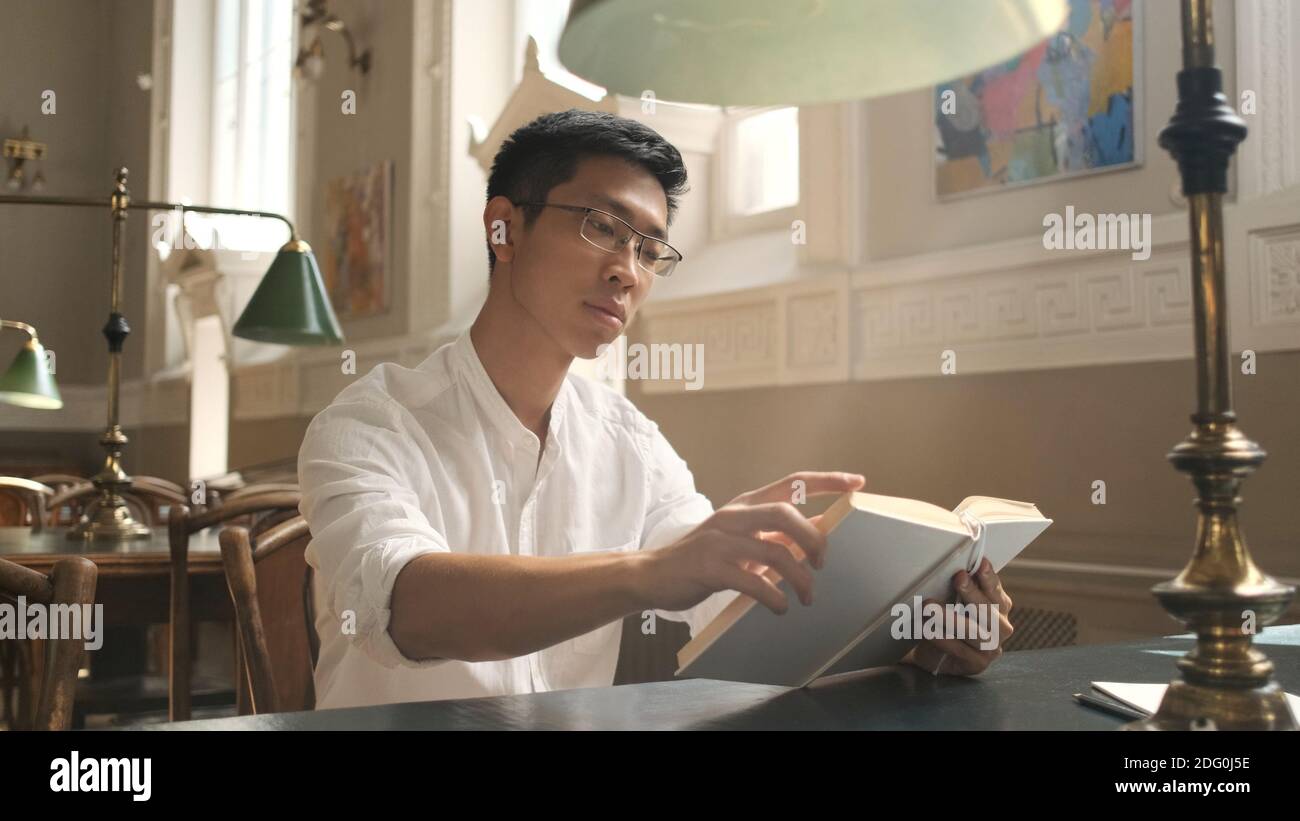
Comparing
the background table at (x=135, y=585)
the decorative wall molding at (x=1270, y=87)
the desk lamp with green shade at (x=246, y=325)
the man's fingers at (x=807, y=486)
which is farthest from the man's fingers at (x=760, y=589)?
the desk lamp with green shade at (x=246, y=325)

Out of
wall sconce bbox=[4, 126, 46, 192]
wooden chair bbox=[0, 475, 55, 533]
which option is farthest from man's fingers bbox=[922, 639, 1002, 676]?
wall sconce bbox=[4, 126, 46, 192]

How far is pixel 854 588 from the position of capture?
3.41ft

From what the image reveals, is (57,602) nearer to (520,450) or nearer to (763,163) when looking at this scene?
(520,450)

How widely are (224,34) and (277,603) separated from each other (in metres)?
9.03

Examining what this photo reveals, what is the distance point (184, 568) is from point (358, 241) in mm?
5069

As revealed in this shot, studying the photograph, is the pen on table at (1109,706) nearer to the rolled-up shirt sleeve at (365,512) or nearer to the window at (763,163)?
the rolled-up shirt sleeve at (365,512)

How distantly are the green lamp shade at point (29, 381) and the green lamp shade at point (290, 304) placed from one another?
1.07 meters

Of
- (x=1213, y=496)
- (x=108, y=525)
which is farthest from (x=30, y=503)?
(x=1213, y=496)

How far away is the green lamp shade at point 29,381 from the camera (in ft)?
14.2

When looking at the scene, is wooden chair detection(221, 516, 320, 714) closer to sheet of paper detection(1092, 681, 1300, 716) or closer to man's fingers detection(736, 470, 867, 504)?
man's fingers detection(736, 470, 867, 504)

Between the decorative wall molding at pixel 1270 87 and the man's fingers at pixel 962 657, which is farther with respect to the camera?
the decorative wall molding at pixel 1270 87
